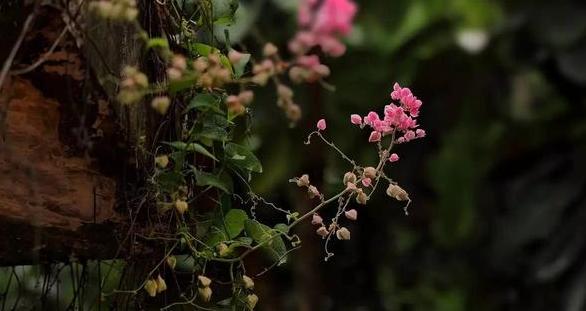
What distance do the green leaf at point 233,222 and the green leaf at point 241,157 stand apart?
0.03m

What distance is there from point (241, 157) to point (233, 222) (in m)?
0.05

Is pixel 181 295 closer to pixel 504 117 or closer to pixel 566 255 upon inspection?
pixel 566 255

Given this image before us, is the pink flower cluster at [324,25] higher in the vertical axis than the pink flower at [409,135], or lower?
lower

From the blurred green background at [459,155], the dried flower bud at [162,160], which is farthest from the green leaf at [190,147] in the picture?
the blurred green background at [459,155]

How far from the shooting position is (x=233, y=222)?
0.79m

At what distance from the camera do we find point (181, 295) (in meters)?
0.76

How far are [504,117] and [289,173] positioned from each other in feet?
1.78

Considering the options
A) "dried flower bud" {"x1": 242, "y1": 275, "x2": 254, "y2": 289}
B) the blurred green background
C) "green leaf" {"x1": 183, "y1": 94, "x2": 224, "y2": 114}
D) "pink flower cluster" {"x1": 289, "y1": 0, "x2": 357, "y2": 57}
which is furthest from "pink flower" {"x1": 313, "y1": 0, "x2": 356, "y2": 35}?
the blurred green background

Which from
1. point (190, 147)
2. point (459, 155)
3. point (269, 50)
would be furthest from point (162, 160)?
point (459, 155)

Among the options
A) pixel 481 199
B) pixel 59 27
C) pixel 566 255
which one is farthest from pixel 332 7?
pixel 481 199

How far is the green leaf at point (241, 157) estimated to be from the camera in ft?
2.55

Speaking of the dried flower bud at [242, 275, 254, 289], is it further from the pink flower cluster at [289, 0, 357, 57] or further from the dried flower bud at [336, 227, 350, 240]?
the pink flower cluster at [289, 0, 357, 57]

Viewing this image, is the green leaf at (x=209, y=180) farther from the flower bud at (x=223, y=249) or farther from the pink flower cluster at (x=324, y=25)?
the pink flower cluster at (x=324, y=25)

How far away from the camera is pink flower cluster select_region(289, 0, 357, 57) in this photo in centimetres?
58
